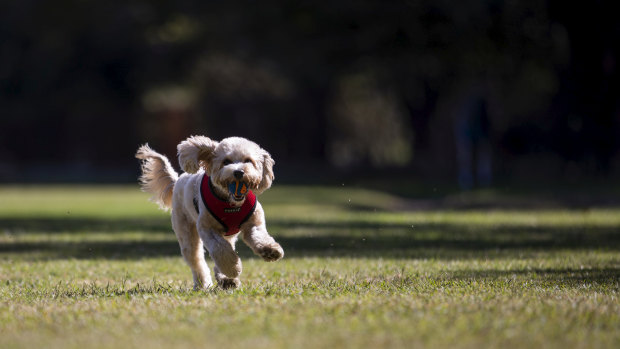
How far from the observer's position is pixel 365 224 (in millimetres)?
17391

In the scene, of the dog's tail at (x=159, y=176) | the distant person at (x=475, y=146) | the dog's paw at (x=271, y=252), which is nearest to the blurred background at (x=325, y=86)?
the distant person at (x=475, y=146)

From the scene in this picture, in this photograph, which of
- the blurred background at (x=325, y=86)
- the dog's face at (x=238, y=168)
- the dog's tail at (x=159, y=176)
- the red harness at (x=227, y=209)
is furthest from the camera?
the blurred background at (x=325, y=86)

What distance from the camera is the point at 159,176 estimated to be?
9695 millimetres

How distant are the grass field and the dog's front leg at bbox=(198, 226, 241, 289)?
0.53 ft

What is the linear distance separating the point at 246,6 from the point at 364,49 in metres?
5.77

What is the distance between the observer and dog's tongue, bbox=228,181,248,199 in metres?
7.80

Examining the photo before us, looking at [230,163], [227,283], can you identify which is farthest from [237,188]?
[227,283]

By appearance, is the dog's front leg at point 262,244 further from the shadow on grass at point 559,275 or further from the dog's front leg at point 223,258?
the shadow on grass at point 559,275

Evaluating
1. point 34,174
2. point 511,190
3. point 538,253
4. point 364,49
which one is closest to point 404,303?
point 538,253

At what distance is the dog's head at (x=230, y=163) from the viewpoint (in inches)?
307

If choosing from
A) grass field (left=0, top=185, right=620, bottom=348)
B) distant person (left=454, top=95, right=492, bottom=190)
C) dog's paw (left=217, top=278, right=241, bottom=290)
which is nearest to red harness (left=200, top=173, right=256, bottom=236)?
dog's paw (left=217, top=278, right=241, bottom=290)

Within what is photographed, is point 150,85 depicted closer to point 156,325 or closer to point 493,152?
point 493,152

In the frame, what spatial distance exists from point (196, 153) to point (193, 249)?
1.06m

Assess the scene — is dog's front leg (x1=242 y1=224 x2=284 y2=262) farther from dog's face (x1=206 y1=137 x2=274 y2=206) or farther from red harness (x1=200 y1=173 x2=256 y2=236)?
dog's face (x1=206 y1=137 x2=274 y2=206)
